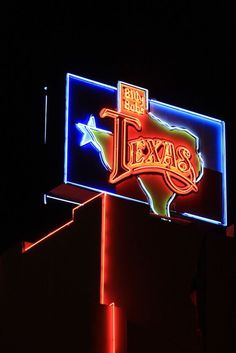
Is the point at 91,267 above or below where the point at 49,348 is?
above

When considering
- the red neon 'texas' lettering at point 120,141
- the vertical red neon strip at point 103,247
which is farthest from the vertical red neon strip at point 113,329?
the red neon 'texas' lettering at point 120,141

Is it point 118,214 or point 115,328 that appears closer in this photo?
point 115,328

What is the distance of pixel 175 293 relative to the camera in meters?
14.8

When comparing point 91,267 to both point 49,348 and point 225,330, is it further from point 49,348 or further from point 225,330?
point 225,330

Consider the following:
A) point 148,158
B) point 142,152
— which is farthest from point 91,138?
point 148,158

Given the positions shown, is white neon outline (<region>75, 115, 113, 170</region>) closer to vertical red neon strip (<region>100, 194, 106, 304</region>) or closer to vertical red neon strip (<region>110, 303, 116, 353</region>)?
vertical red neon strip (<region>100, 194, 106, 304</region>)

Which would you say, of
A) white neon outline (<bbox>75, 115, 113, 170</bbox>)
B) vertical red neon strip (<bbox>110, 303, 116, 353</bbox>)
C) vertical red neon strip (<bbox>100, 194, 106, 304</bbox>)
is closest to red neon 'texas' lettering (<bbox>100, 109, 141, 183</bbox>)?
white neon outline (<bbox>75, 115, 113, 170</bbox>)

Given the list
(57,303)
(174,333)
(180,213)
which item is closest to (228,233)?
(180,213)

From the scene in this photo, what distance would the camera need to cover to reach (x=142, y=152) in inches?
727

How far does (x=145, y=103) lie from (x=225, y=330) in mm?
6298

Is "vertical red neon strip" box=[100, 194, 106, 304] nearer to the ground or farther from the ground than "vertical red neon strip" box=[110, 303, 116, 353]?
farther from the ground

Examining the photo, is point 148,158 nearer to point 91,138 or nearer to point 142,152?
point 142,152

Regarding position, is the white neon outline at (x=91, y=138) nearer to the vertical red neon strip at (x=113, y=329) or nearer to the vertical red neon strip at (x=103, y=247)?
the vertical red neon strip at (x=103, y=247)

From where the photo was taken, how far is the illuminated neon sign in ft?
58.1
